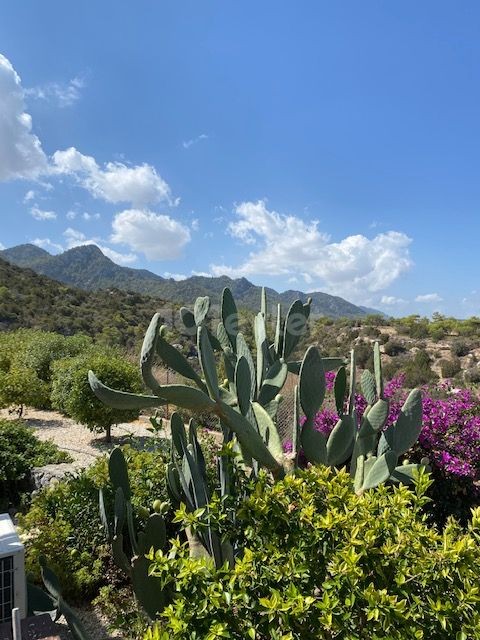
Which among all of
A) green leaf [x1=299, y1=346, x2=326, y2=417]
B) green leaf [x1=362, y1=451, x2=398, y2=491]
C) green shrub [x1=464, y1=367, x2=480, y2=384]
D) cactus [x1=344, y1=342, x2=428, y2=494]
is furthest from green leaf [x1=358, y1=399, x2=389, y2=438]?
green shrub [x1=464, y1=367, x2=480, y2=384]

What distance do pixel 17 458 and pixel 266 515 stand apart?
13.2 ft

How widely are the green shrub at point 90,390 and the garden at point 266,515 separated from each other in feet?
8.41

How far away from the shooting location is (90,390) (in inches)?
288

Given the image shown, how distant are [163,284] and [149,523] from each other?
234 feet

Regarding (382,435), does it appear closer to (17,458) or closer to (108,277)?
(17,458)

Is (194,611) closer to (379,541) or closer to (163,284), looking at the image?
(379,541)

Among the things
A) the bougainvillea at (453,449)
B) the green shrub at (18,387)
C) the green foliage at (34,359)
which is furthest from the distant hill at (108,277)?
the bougainvillea at (453,449)

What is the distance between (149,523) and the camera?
224 cm

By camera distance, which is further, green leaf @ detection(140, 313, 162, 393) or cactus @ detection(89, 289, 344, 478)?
cactus @ detection(89, 289, 344, 478)

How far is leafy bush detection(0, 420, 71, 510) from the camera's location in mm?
4734

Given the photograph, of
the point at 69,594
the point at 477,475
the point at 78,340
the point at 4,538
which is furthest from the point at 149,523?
the point at 78,340

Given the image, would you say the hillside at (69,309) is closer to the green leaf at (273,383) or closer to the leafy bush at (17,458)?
the leafy bush at (17,458)

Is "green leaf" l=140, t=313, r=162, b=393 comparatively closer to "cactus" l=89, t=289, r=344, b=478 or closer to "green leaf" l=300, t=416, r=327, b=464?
"cactus" l=89, t=289, r=344, b=478

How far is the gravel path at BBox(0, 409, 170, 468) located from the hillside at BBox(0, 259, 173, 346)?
1109 cm
